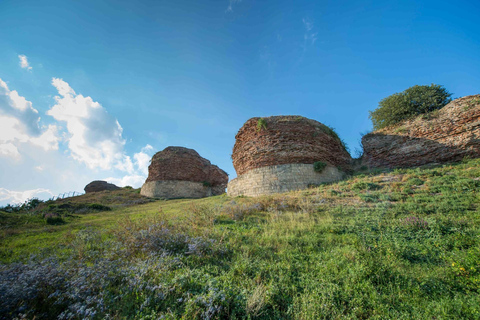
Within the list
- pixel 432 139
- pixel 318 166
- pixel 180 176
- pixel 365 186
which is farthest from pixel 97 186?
pixel 432 139

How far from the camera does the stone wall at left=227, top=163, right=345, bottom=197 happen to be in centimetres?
1391

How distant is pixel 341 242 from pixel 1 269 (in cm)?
679

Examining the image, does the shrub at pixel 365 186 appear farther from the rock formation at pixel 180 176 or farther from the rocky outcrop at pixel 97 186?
the rocky outcrop at pixel 97 186

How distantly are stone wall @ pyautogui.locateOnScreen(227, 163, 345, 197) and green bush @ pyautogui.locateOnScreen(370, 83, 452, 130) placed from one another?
11.6 m

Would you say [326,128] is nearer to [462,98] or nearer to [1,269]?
[462,98]

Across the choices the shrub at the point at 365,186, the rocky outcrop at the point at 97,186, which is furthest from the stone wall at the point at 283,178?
the rocky outcrop at the point at 97,186

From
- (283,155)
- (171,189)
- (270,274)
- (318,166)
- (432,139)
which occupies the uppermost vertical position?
(171,189)

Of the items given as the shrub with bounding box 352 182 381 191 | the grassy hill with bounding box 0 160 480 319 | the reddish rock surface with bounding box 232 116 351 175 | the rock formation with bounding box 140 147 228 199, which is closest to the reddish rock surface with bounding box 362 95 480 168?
the reddish rock surface with bounding box 232 116 351 175

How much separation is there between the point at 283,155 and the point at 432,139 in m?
11.4

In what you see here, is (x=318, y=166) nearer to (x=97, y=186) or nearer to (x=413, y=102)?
(x=413, y=102)

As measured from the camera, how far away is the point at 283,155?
47.8 ft

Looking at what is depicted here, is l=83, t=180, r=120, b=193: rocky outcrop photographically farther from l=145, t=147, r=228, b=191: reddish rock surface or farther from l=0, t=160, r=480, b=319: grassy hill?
l=0, t=160, r=480, b=319: grassy hill

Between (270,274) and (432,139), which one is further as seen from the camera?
(432,139)

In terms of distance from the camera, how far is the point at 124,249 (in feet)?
12.4
